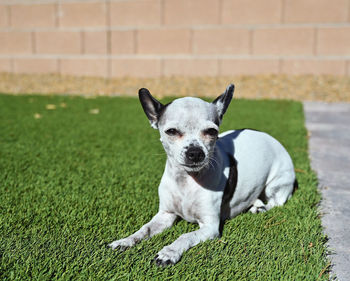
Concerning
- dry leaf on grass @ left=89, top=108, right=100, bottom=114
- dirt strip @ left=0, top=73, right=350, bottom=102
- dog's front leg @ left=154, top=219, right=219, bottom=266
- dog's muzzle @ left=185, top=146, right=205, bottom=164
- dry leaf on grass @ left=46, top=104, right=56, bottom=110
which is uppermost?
dog's muzzle @ left=185, top=146, right=205, bottom=164

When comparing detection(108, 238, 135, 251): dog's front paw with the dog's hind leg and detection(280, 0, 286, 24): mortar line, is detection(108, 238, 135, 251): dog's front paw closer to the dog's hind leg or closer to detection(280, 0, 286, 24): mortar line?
the dog's hind leg

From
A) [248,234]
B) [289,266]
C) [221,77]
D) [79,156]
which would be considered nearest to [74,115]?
[79,156]

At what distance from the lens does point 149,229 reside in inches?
135

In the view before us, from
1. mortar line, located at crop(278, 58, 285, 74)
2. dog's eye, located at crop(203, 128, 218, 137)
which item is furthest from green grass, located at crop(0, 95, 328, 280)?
mortar line, located at crop(278, 58, 285, 74)

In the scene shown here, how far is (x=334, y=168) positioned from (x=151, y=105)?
303 cm

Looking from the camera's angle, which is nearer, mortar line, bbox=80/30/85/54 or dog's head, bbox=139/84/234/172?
dog's head, bbox=139/84/234/172

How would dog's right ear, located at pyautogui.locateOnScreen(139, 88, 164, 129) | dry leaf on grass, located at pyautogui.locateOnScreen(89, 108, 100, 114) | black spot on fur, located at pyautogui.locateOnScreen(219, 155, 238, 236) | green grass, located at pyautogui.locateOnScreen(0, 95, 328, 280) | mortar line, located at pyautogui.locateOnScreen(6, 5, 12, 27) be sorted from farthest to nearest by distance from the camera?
mortar line, located at pyautogui.locateOnScreen(6, 5, 12, 27)
dry leaf on grass, located at pyautogui.locateOnScreen(89, 108, 100, 114)
black spot on fur, located at pyautogui.locateOnScreen(219, 155, 238, 236)
dog's right ear, located at pyautogui.locateOnScreen(139, 88, 164, 129)
green grass, located at pyautogui.locateOnScreen(0, 95, 328, 280)

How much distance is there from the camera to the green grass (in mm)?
2844

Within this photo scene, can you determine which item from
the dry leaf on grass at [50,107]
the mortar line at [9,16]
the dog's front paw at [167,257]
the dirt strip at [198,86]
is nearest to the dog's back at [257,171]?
the dog's front paw at [167,257]

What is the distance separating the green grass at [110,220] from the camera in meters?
2.84

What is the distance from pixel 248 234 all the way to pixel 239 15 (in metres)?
9.41

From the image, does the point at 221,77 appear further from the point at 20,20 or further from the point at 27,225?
the point at 27,225

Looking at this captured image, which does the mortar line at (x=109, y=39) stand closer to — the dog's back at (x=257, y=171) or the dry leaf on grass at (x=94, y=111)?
the dry leaf on grass at (x=94, y=111)

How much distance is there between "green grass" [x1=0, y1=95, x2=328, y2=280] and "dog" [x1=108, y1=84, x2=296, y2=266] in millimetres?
107
